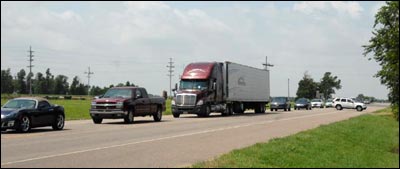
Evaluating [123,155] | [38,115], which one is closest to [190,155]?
[123,155]

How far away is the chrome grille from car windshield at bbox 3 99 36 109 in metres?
17.8

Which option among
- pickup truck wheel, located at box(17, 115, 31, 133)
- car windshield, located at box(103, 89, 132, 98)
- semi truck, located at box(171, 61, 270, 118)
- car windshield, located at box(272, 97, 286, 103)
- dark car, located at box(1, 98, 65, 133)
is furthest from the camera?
car windshield, located at box(272, 97, 286, 103)

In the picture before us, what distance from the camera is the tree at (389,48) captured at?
8.84 m

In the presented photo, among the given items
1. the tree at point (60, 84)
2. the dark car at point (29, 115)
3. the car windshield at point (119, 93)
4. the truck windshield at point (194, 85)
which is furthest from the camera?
the tree at point (60, 84)

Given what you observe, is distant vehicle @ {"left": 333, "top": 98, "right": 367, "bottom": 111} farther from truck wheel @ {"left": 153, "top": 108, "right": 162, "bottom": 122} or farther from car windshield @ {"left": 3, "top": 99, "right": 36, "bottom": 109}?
car windshield @ {"left": 3, "top": 99, "right": 36, "bottom": 109}

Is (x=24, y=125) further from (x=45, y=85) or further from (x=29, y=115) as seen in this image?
(x=45, y=85)

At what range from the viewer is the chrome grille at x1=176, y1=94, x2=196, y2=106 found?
3953 cm

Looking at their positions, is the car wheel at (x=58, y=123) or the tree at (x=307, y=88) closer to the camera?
the car wheel at (x=58, y=123)

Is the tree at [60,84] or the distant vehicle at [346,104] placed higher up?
the tree at [60,84]

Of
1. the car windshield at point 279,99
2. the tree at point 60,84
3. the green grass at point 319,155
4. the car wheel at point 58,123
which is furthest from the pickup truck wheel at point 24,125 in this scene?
the tree at point 60,84

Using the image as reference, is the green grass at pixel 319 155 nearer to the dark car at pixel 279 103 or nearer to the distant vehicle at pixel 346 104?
the dark car at pixel 279 103

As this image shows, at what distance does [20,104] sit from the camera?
2230cm

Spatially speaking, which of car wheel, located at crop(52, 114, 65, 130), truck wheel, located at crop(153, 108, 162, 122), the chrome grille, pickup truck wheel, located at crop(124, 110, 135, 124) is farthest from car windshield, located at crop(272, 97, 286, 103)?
car wheel, located at crop(52, 114, 65, 130)

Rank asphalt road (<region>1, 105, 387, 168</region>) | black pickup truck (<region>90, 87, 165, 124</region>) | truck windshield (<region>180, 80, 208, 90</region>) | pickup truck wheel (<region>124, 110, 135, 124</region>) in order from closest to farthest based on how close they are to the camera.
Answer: asphalt road (<region>1, 105, 387, 168</region>) → black pickup truck (<region>90, 87, 165, 124</region>) → pickup truck wheel (<region>124, 110, 135, 124</region>) → truck windshield (<region>180, 80, 208, 90</region>)
